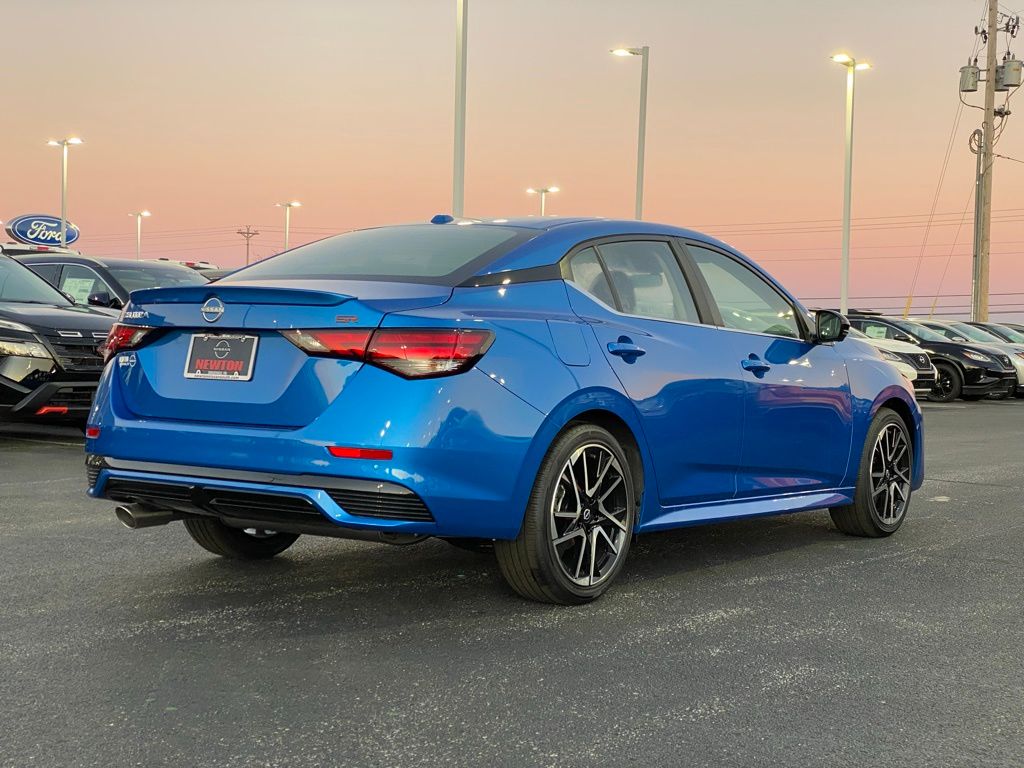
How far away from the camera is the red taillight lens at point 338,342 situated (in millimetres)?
4523

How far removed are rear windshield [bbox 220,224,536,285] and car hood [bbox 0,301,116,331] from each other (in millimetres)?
5760

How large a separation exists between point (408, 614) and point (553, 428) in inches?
36.6

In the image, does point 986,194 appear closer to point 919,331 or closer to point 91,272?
point 919,331

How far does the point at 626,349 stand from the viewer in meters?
5.31

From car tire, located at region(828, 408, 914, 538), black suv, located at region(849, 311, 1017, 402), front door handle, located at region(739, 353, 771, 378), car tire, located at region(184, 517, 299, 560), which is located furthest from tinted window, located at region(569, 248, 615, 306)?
black suv, located at region(849, 311, 1017, 402)

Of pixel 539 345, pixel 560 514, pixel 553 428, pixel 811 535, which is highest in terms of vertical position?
pixel 539 345

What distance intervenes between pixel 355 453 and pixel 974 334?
2421cm

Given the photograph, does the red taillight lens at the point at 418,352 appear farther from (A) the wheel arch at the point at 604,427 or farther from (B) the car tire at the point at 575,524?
(B) the car tire at the point at 575,524

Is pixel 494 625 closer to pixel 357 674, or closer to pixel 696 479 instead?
pixel 357 674

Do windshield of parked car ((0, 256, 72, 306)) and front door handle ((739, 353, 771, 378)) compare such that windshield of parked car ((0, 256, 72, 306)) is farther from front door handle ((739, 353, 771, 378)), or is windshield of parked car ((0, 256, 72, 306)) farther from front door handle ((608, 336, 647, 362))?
front door handle ((608, 336, 647, 362))

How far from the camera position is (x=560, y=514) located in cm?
499

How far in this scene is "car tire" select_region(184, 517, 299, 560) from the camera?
19.1ft

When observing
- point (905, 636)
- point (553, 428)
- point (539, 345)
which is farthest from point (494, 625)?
point (905, 636)

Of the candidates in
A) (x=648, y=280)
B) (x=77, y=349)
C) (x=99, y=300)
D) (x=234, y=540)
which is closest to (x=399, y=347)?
(x=648, y=280)
